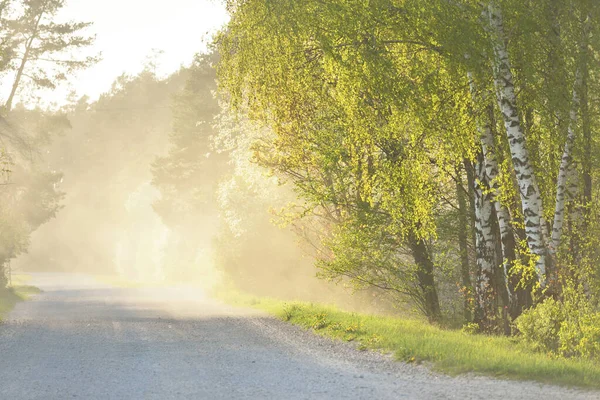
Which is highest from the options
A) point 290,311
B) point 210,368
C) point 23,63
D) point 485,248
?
point 23,63

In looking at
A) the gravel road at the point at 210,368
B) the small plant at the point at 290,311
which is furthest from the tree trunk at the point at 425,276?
the gravel road at the point at 210,368

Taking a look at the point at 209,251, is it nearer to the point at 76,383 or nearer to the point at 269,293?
the point at 269,293

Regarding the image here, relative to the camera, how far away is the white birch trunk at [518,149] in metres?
13.5

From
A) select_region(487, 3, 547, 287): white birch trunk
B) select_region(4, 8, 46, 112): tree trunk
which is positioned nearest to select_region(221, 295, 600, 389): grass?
select_region(487, 3, 547, 287): white birch trunk

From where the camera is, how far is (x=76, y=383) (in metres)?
11.0

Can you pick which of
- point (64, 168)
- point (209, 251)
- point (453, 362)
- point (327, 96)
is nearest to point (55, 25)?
point (209, 251)

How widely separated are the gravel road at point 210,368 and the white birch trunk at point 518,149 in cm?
335

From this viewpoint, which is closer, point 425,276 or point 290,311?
point 425,276

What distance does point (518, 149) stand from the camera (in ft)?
44.5

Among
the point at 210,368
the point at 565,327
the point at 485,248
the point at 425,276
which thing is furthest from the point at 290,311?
the point at 565,327

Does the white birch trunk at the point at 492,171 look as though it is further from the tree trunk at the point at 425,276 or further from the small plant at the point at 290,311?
the small plant at the point at 290,311

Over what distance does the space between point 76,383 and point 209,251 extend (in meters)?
38.9

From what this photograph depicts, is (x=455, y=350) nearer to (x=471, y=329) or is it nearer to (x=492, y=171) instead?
(x=492, y=171)

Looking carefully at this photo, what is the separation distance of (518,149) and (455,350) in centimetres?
360
